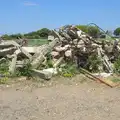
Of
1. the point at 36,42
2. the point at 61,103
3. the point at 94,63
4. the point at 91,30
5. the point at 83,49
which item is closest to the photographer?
the point at 61,103

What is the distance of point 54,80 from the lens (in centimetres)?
1042

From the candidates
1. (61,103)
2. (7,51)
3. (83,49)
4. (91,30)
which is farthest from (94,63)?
(61,103)

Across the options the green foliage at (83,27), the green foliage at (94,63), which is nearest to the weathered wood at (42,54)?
the green foliage at (94,63)

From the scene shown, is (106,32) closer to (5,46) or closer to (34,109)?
Answer: (5,46)

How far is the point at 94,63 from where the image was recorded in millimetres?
11703

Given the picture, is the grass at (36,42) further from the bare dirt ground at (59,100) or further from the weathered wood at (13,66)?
the bare dirt ground at (59,100)

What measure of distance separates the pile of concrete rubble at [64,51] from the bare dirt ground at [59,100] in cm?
105

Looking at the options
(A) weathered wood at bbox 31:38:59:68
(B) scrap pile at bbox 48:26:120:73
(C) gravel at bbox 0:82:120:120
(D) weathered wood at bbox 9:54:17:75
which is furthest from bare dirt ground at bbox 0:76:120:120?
(B) scrap pile at bbox 48:26:120:73

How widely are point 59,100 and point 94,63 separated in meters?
3.88

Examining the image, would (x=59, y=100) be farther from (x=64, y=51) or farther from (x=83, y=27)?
(x=83, y=27)

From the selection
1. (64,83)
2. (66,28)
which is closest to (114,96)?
(64,83)

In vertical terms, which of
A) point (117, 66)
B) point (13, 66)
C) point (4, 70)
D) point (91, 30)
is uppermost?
point (91, 30)

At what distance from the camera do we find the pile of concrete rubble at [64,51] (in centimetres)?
1130

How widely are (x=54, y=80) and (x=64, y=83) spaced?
0.40m
